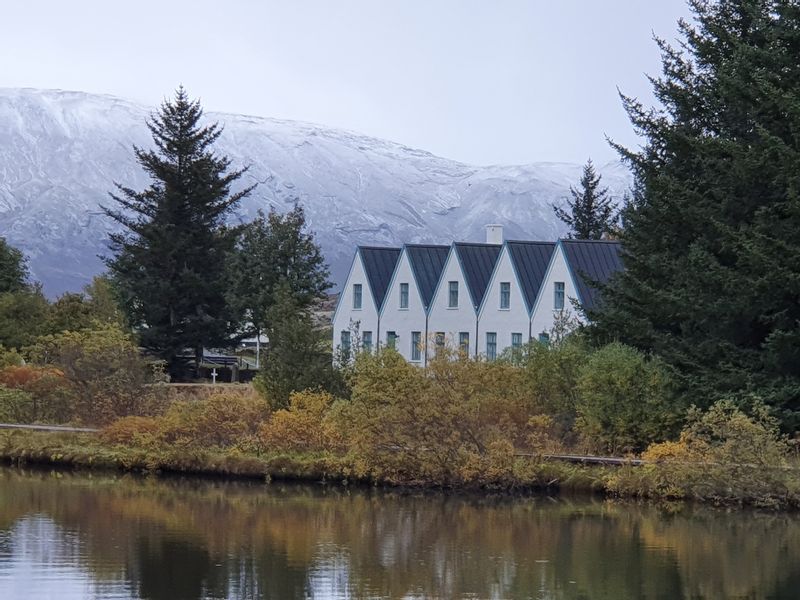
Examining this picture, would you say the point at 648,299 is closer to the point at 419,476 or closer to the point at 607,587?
the point at 419,476

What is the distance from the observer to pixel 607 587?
76.5ft

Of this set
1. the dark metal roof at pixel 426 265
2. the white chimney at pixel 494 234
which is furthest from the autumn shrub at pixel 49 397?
the white chimney at pixel 494 234

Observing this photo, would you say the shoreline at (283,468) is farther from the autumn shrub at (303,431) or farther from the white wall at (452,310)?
the white wall at (452,310)

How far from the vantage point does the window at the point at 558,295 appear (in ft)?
209

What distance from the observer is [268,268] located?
8244 centimetres

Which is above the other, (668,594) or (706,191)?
(706,191)

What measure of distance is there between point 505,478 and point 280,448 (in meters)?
6.86

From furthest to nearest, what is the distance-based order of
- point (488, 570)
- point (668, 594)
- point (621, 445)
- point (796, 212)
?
point (621, 445) < point (796, 212) < point (488, 570) < point (668, 594)

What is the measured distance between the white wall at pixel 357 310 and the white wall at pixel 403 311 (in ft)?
3.05

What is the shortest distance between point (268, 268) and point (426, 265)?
13.5 m

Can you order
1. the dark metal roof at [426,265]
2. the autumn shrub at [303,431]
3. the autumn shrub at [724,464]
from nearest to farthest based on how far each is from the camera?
1. the autumn shrub at [724,464]
2. the autumn shrub at [303,431]
3. the dark metal roof at [426,265]

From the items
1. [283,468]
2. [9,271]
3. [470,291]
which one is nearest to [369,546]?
[283,468]

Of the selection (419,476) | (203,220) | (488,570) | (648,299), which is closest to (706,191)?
(648,299)

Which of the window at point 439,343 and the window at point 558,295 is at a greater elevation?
the window at point 558,295
